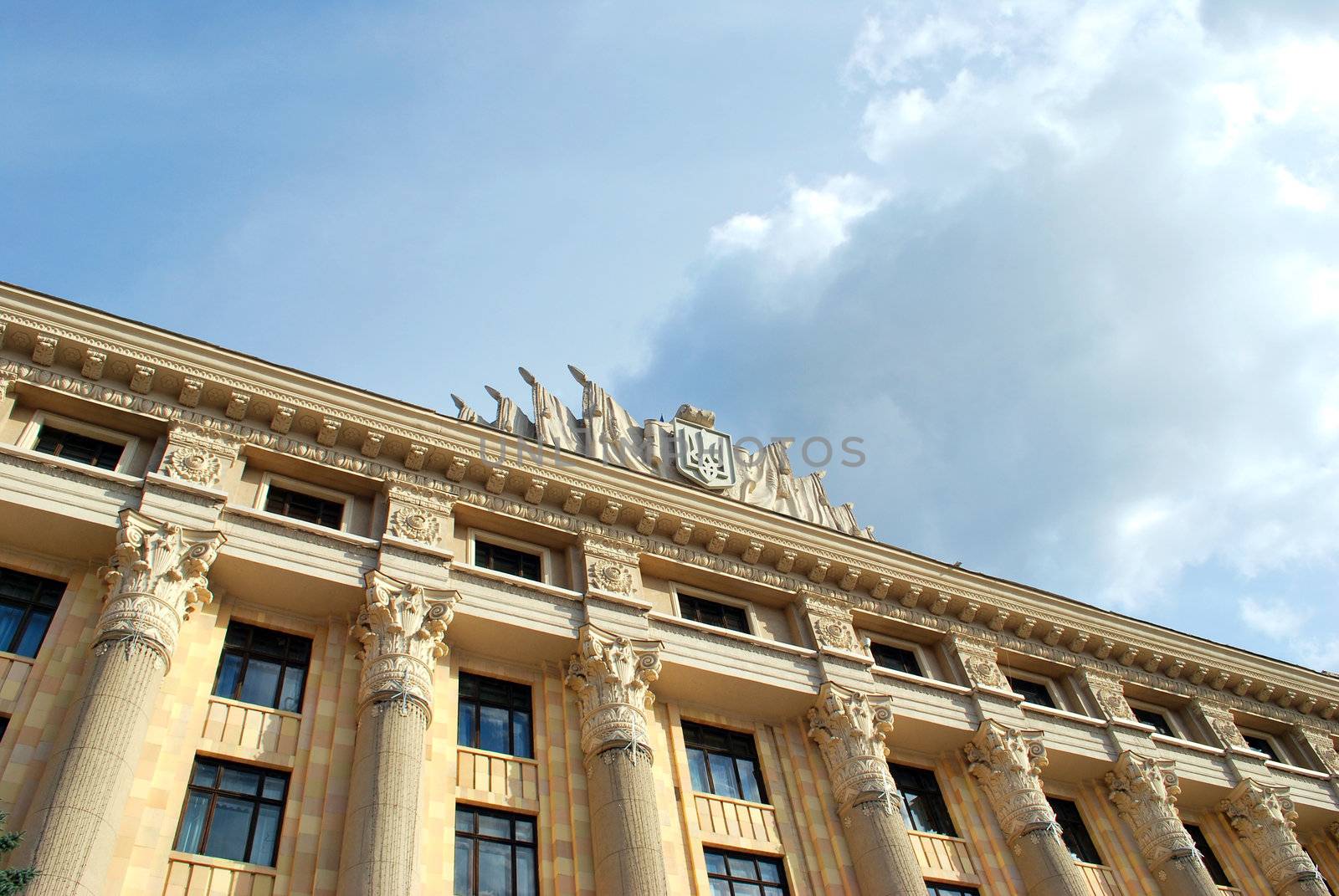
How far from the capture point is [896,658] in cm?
2741

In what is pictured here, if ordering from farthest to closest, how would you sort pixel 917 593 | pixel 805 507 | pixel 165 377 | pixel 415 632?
pixel 805 507 → pixel 917 593 → pixel 165 377 → pixel 415 632

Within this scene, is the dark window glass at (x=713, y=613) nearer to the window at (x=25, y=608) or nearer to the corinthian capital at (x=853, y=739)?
the corinthian capital at (x=853, y=739)

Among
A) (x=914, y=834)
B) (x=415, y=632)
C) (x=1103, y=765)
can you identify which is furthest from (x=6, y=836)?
(x=1103, y=765)

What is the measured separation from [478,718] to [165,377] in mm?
9496

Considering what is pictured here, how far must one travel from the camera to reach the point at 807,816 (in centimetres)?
2214

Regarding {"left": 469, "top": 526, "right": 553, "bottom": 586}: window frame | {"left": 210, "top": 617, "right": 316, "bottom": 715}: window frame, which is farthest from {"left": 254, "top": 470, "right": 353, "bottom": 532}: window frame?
{"left": 469, "top": 526, "right": 553, "bottom": 586}: window frame

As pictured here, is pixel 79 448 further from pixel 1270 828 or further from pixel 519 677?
pixel 1270 828

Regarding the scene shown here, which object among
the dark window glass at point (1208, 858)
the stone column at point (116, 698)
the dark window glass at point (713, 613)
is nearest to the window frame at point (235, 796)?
the stone column at point (116, 698)

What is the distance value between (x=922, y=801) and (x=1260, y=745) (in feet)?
45.6

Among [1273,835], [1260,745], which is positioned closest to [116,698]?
[1273,835]

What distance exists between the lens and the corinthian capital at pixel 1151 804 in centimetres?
2488

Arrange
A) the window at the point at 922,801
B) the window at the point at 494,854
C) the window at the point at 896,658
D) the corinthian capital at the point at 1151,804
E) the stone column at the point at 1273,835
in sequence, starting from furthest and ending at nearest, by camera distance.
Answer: the window at the point at 896,658 < the stone column at the point at 1273,835 < the corinthian capital at the point at 1151,804 < the window at the point at 922,801 < the window at the point at 494,854

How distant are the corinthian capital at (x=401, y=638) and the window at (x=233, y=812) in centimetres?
210

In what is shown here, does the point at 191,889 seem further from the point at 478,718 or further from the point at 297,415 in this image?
the point at 297,415
